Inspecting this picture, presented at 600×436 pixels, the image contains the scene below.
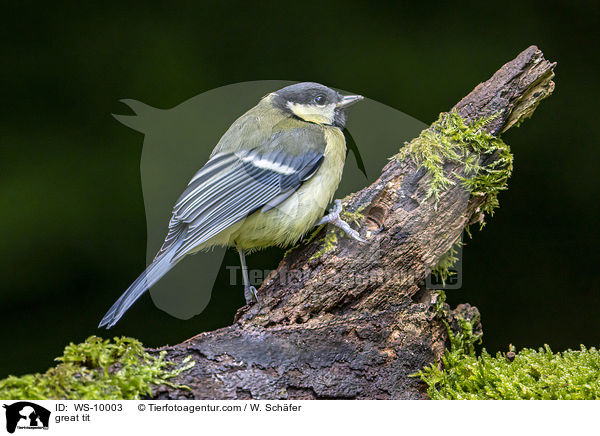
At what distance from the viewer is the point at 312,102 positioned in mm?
2428

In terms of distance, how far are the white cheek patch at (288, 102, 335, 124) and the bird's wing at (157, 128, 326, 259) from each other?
0.57 feet

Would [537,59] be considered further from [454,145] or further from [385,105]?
[385,105]

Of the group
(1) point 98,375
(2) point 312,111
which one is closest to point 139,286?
(1) point 98,375

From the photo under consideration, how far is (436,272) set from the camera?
2016mm

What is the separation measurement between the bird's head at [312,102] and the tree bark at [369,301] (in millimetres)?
531

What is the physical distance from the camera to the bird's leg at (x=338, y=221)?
6.29ft

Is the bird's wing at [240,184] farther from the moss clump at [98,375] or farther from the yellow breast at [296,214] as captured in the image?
the moss clump at [98,375]

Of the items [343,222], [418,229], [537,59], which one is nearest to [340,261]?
[343,222]

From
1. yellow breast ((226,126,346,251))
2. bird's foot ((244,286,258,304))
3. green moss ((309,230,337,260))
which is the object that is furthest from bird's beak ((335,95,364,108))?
bird's foot ((244,286,258,304))

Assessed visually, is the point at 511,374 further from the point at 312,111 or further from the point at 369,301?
the point at 312,111

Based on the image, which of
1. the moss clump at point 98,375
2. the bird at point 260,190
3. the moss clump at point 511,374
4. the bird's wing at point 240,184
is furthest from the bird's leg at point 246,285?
the moss clump at point 511,374

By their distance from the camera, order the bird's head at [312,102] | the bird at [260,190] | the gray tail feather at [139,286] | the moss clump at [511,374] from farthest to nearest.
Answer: the bird's head at [312,102] < the bird at [260,190] < the gray tail feather at [139,286] < the moss clump at [511,374]
